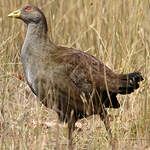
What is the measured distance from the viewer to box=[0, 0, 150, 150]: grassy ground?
4.60m

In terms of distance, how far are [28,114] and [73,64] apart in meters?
0.68

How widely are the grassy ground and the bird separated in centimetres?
17

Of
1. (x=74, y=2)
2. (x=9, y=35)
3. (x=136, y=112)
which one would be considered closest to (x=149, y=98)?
(x=136, y=112)

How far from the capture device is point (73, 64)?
192 inches

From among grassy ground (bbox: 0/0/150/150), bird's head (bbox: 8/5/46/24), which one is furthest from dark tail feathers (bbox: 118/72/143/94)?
bird's head (bbox: 8/5/46/24)

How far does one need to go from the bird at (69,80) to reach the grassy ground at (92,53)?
0.56 feet

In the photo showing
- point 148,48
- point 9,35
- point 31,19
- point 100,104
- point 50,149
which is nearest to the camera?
point 50,149

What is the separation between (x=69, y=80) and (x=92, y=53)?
190cm

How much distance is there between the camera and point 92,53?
668 centimetres

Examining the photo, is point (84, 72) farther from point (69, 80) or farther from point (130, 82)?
point (130, 82)

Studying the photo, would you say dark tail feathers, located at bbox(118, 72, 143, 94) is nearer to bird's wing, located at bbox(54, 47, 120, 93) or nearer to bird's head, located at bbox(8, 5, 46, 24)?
bird's wing, located at bbox(54, 47, 120, 93)

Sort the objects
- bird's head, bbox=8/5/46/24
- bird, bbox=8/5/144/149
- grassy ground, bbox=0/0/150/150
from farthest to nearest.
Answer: bird's head, bbox=8/5/46/24
bird, bbox=8/5/144/149
grassy ground, bbox=0/0/150/150

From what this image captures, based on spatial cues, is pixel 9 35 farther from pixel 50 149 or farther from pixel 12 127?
pixel 50 149

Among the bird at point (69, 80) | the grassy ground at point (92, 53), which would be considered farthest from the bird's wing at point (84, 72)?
the grassy ground at point (92, 53)
